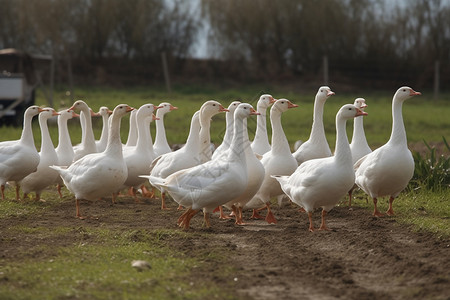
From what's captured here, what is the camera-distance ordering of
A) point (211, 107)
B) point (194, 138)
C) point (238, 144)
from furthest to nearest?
point (194, 138), point (211, 107), point (238, 144)

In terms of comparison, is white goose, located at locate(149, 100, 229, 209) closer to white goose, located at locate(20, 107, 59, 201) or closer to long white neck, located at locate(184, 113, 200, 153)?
long white neck, located at locate(184, 113, 200, 153)

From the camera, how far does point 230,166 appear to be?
877cm

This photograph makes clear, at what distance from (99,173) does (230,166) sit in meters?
2.30

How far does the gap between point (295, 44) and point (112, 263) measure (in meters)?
29.0

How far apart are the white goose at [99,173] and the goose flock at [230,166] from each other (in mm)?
14

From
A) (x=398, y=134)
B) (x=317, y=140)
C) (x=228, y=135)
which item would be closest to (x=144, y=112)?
(x=228, y=135)

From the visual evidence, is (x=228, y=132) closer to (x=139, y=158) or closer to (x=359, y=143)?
(x=139, y=158)

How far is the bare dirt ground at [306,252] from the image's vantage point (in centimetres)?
597

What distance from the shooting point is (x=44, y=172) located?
11.7 metres

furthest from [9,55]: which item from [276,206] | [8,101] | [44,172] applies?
[276,206]

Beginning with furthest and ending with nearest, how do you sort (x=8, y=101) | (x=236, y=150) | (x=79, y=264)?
(x=8, y=101), (x=236, y=150), (x=79, y=264)

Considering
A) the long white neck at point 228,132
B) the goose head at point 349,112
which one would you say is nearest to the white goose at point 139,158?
the long white neck at point 228,132

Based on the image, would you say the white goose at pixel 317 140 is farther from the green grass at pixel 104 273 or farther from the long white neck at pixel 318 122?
the green grass at pixel 104 273

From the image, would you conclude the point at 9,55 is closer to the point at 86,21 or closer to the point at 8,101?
Result: the point at 8,101
